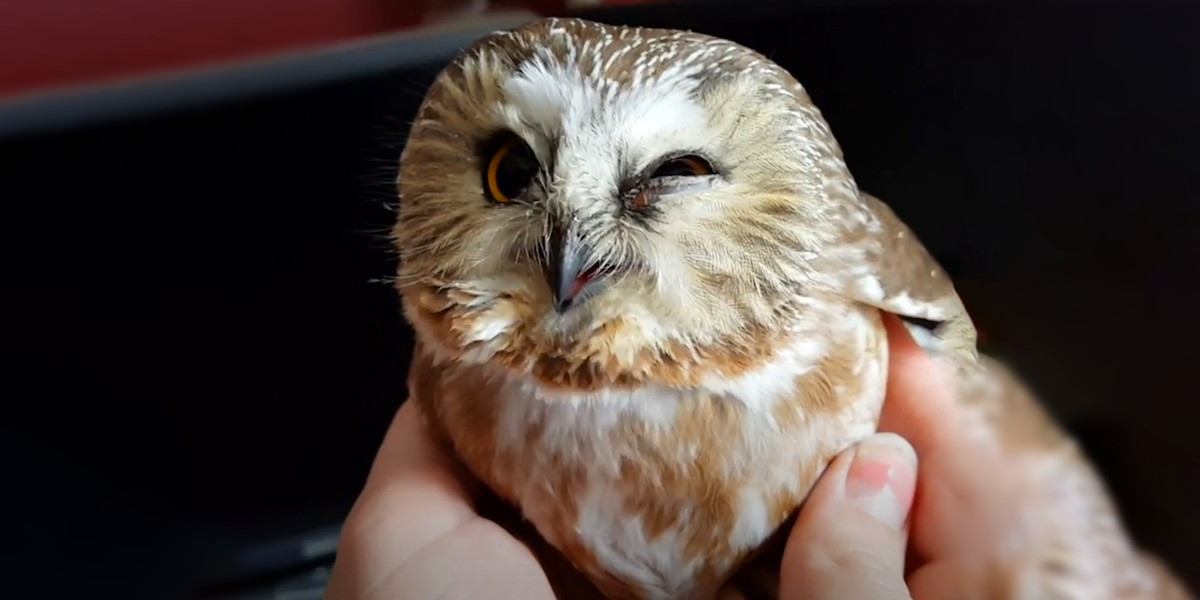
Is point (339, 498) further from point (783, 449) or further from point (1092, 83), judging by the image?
point (1092, 83)

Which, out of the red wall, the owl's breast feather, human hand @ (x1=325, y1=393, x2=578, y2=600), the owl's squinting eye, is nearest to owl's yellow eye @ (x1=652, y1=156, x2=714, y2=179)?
the owl's squinting eye

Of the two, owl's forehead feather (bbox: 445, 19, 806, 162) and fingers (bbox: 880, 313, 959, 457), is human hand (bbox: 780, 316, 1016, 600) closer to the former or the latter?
fingers (bbox: 880, 313, 959, 457)

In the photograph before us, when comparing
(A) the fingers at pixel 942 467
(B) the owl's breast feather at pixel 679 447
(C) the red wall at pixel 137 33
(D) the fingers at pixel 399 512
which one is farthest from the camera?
(C) the red wall at pixel 137 33

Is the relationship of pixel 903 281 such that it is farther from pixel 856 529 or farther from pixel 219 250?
pixel 219 250

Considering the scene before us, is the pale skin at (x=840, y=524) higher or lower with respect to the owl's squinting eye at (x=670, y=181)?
lower

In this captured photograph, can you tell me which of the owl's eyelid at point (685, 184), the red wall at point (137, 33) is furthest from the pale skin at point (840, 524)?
the red wall at point (137, 33)

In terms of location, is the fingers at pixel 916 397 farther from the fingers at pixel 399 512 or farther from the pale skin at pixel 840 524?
the fingers at pixel 399 512
